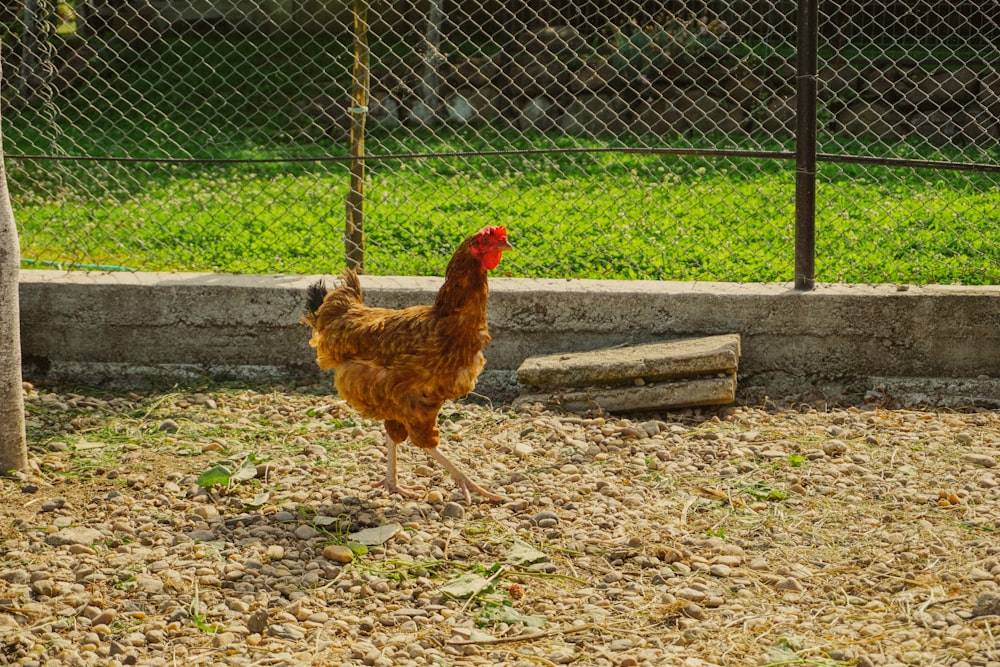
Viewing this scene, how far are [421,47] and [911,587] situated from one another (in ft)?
28.0

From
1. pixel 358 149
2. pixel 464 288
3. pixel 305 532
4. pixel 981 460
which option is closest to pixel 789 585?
pixel 981 460

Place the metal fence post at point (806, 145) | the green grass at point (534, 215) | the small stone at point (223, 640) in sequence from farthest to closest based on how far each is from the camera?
the green grass at point (534, 215), the metal fence post at point (806, 145), the small stone at point (223, 640)

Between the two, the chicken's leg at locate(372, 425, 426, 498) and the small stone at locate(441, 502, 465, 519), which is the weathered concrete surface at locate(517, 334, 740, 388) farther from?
the small stone at locate(441, 502, 465, 519)

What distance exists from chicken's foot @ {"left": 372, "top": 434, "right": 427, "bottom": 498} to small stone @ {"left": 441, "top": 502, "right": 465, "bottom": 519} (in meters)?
0.17

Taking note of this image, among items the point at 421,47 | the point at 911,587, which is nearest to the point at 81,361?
the point at 911,587

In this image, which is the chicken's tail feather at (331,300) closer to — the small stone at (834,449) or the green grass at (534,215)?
the green grass at (534,215)

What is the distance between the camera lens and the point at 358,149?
18.1 feet

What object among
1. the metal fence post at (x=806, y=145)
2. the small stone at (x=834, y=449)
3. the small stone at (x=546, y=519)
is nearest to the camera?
the small stone at (x=546, y=519)

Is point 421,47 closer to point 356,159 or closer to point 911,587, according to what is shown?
point 356,159

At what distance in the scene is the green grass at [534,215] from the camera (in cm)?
606

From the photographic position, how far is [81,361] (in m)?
5.34

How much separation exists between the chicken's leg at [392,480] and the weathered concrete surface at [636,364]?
1025 mm

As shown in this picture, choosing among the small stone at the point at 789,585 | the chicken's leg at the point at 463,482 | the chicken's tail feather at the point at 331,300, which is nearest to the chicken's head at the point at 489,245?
the chicken's tail feather at the point at 331,300

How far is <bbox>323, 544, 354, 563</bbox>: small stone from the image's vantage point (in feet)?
11.6
